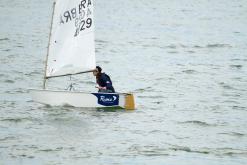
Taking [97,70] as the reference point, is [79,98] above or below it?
below

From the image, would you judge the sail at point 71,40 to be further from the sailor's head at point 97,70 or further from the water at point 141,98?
the water at point 141,98

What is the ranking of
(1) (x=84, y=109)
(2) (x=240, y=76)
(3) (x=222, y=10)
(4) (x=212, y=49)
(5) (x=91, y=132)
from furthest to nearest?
1. (3) (x=222, y=10)
2. (4) (x=212, y=49)
3. (2) (x=240, y=76)
4. (1) (x=84, y=109)
5. (5) (x=91, y=132)

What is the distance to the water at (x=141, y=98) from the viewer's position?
1106 inches

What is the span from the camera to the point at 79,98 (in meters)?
33.3

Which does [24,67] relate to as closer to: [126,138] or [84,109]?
[84,109]

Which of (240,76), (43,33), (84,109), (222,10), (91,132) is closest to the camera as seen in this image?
(91,132)

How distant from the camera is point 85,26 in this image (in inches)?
1379

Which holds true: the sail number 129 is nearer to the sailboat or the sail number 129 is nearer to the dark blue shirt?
the sailboat

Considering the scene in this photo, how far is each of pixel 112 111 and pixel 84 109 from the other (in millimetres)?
1409

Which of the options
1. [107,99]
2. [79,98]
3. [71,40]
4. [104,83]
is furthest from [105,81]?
[71,40]

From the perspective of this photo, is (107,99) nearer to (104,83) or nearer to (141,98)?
(104,83)

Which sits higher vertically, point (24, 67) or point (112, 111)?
point (24, 67)

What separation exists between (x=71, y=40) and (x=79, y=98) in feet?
11.0

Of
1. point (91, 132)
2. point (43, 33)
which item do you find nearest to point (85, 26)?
point (91, 132)
